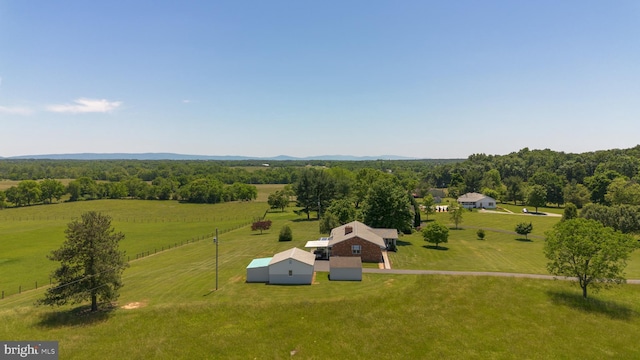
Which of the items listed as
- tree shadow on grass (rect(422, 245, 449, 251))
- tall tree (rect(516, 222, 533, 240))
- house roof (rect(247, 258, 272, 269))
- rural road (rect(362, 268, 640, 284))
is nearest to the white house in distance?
tall tree (rect(516, 222, 533, 240))

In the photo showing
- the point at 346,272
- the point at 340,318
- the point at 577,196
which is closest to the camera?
the point at 340,318

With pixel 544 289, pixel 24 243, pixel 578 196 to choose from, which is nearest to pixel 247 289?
pixel 544 289

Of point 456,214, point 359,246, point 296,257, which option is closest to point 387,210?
point 359,246

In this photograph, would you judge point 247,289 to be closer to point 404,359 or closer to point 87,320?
point 87,320

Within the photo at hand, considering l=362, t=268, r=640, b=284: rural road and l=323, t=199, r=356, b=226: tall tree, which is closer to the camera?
l=362, t=268, r=640, b=284: rural road

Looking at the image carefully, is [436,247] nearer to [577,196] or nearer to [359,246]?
[359,246]

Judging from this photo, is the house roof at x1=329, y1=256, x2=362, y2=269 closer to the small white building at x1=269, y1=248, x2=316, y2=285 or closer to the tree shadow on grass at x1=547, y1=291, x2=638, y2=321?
the small white building at x1=269, y1=248, x2=316, y2=285

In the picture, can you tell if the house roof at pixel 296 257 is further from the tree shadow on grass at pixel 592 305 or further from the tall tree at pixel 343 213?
the tall tree at pixel 343 213
